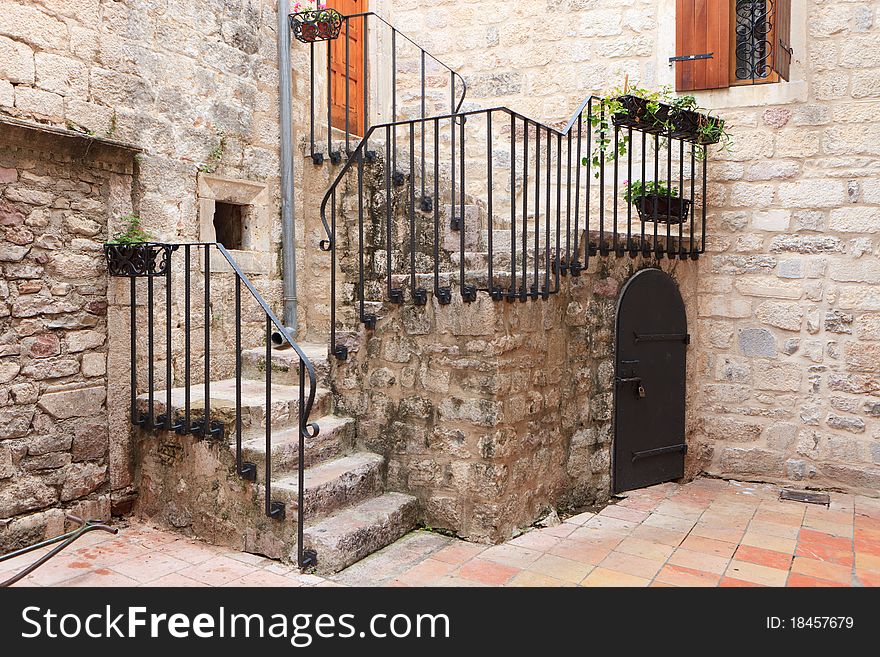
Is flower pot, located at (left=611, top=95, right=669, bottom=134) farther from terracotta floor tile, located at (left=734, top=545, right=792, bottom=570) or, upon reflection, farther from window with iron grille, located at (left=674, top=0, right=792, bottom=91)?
terracotta floor tile, located at (left=734, top=545, right=792, bottom=570)

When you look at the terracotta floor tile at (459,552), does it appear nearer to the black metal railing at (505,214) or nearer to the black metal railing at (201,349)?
the black metal railing at (201,349)

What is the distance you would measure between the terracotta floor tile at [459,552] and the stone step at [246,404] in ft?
3.54

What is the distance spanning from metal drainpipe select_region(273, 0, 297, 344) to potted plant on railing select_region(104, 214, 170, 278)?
1.17 metres

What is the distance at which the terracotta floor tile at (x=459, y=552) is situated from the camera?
11.5 ft

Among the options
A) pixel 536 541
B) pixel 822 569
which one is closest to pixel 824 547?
pixel 822 569

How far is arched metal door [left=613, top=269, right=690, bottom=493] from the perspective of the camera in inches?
178

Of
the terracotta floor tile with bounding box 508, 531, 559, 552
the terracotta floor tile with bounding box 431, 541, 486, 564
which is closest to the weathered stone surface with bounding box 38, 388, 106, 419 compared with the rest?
the terracotta floor tile with bounding box 431, 541, 486, 564

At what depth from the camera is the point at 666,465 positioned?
4844 millimetres

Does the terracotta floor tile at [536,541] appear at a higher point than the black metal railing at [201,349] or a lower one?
lower

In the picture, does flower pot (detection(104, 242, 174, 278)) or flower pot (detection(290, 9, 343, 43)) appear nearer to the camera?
flower pot (detection(104, 242, 174, 278))

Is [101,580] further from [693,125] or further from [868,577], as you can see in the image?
[693,125]

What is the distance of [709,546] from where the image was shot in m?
3.71

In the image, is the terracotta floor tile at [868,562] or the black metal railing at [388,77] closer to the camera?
the terracotta floor tile at [868,562]

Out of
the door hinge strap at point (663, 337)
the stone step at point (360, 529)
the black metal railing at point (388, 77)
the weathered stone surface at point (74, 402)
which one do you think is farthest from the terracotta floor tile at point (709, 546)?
the black metal railing at point (388, 77)
